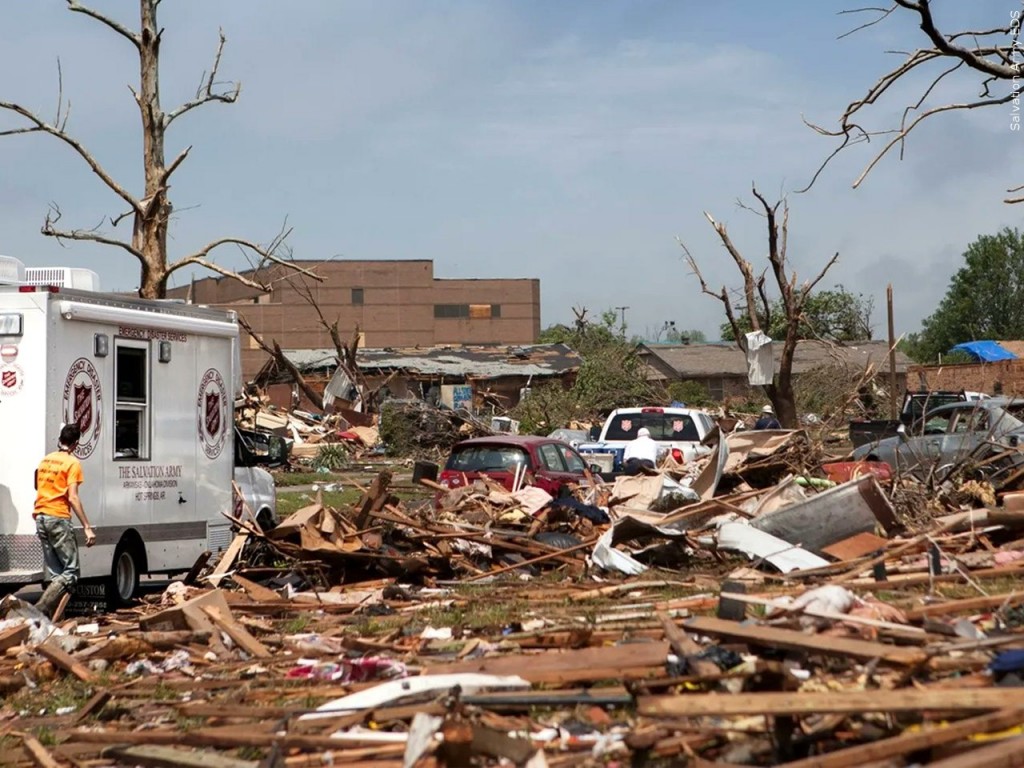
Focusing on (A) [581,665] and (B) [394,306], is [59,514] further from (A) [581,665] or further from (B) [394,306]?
(B) [394,306]

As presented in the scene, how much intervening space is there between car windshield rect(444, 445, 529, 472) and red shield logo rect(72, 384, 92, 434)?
21.3 feet

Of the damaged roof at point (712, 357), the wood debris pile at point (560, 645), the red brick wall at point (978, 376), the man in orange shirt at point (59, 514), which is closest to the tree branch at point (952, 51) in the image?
the wood debris pile at point (560, 645)

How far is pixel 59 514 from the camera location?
11.9m

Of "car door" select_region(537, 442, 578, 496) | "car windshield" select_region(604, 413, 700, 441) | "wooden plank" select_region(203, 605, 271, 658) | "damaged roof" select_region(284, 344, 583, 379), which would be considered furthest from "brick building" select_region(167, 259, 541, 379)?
"wooden plank" select_region(203, 605, 271, 658)

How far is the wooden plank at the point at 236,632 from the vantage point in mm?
9414

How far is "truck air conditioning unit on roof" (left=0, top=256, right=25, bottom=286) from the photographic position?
13770 mm

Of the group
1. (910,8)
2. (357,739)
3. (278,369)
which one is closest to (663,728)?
(357,739)

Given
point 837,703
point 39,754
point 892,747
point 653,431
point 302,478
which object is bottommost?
point 39,754

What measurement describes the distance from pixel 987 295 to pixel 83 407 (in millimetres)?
81592

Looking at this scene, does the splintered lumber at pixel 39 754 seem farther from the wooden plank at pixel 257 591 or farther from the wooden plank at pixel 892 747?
the wooden plank at pixel 257 591

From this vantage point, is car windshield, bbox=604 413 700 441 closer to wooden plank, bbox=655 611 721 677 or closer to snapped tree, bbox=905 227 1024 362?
wooden plank, bbox=655 611 721 677

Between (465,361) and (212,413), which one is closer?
(212,413)

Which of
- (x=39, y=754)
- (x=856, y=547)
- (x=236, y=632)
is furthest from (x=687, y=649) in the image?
(x=856, y=547)

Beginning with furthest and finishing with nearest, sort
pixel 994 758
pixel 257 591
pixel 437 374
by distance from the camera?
pixel 437 374 < pixel 257 591 < pixel 994 758
